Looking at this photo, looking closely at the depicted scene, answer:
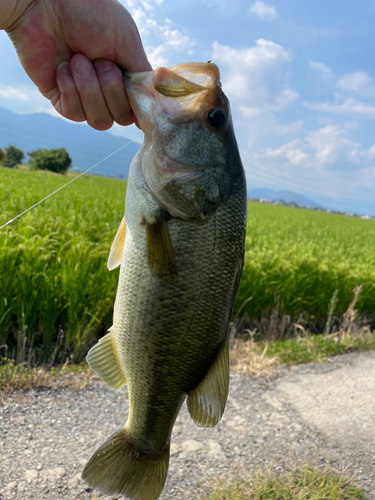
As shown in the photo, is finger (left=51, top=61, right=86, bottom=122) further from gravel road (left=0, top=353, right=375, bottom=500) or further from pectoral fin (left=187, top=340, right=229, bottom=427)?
gravel road (left=0, top=353, right=375, bottom=500)

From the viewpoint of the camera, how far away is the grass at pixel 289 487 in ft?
10.2

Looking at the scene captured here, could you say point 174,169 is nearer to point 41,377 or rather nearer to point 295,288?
point 41,377

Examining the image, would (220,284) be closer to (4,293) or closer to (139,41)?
(139,41)

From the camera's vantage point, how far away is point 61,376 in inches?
173

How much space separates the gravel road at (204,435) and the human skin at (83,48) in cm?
266

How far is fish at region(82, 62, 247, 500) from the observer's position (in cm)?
159

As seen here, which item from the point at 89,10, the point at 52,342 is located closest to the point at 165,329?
the point at 89,10

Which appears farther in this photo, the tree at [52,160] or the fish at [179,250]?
the tree at [52,160]

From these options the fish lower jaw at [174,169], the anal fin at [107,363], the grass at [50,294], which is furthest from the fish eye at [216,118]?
the grass at [50,294]

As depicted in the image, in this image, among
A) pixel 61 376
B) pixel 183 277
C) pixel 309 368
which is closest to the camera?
pixel 183 277

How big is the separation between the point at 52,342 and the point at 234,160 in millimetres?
3946

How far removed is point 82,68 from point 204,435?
11.0ft

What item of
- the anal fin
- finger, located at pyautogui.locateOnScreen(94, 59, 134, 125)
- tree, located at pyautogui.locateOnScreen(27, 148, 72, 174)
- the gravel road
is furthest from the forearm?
tree, located at pyautogui.locateOnScreen(27, 148, 72, 174)

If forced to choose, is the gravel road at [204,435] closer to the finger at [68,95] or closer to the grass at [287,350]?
the grass at [287,350]
